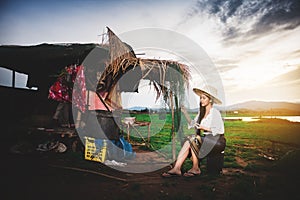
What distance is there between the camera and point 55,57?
634 cm

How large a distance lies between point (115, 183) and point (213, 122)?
2.26 m

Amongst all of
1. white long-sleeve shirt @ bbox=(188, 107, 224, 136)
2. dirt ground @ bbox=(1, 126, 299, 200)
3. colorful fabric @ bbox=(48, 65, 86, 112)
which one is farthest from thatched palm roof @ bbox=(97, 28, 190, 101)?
dirt ground @ bbox=(1, 126, 299, 200)

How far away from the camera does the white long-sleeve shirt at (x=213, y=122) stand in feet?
13.5

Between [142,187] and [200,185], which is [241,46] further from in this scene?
[142,187]

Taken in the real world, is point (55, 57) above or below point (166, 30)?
below

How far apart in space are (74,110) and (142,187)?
11.0 ft

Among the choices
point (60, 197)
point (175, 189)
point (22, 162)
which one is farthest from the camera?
point (22, 162)

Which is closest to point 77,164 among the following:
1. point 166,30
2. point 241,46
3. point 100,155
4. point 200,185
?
point 100,155

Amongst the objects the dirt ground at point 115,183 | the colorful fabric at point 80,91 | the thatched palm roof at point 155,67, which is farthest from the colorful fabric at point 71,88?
the dirt ground at point 115,183

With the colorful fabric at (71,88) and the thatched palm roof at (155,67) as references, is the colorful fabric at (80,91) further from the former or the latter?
the thatched palm roof at (155,67)

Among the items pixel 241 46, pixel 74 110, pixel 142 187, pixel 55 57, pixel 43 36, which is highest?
pixel 43 36

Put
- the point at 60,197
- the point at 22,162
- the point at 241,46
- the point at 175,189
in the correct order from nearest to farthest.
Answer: the point at 60,197 < the point at 175,189 < the point at 22,162 < the point at 241,46

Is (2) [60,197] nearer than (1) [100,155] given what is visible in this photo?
Yes

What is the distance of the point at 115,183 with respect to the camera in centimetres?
376
